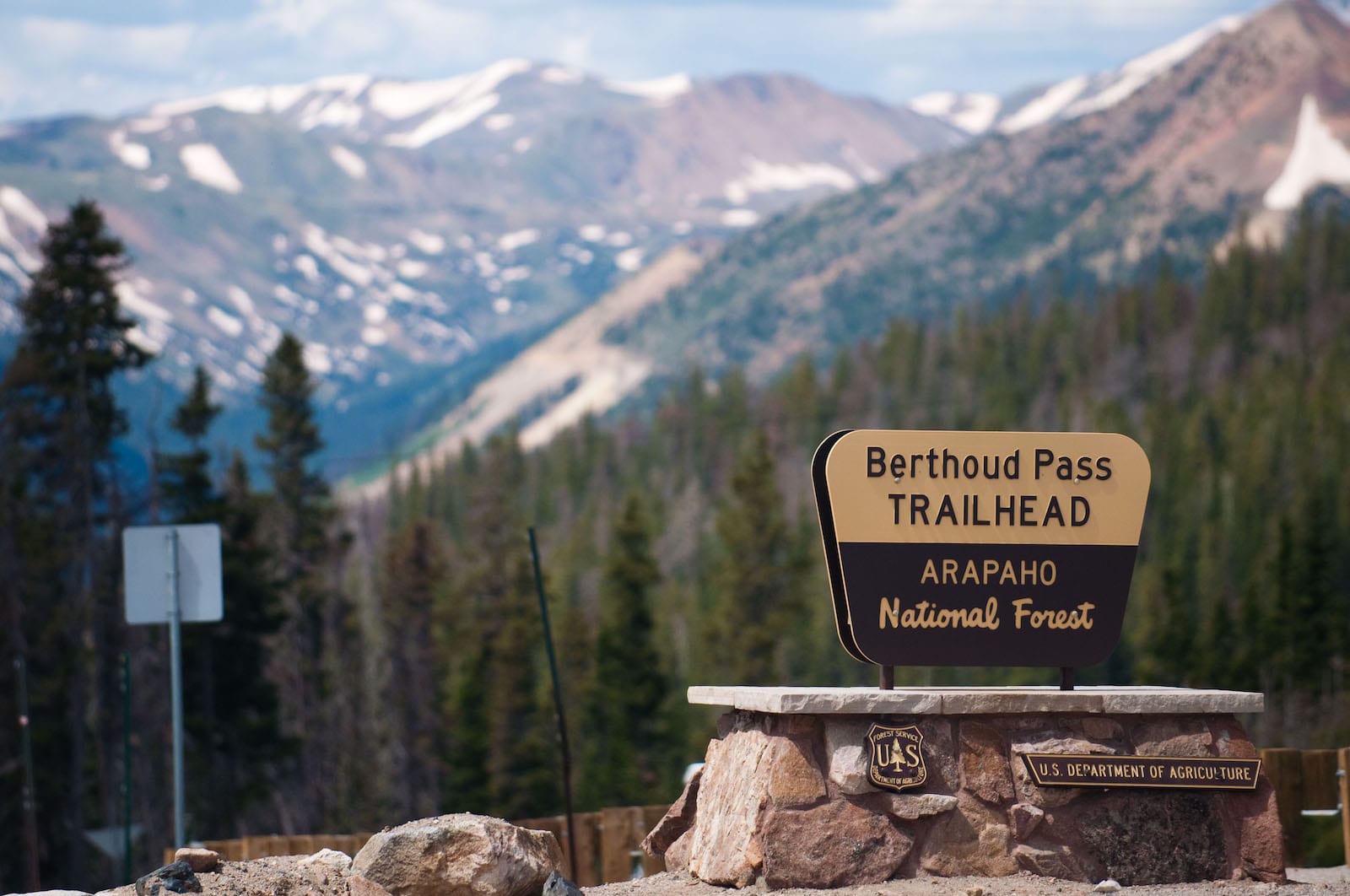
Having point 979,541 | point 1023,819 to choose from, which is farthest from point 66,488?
point 1023,819

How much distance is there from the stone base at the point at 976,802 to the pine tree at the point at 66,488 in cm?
3732

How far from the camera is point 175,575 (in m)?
11.9

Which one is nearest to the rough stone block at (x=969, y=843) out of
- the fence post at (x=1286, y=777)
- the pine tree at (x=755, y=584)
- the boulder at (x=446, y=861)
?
the boulder at (x=446, y=861)

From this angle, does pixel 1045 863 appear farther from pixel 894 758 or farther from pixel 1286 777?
pixel 1286 777

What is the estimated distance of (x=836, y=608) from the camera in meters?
11.0

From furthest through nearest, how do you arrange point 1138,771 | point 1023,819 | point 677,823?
point 677,823 → point 1138,771 → point 1023,819

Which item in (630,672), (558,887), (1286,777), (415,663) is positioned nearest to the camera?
(558,887)

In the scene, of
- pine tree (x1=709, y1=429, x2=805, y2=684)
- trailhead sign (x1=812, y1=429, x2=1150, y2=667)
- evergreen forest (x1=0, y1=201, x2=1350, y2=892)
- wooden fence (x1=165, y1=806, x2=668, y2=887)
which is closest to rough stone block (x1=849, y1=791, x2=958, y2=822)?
trailhead sign (x1=812, y1=429, x2=1150, y2=667)

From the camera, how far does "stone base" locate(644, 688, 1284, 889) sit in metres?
9.92

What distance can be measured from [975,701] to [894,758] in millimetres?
626

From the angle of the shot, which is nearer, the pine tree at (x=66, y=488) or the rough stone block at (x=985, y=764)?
the rough stone block at (x=985, y=764)

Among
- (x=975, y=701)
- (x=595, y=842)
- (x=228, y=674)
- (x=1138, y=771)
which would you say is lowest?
(x=228, y=674)

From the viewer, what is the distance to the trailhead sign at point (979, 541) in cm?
1075

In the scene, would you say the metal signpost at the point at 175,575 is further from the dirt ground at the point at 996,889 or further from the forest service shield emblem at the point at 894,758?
the forest service shield emblem at the point at 894,758
